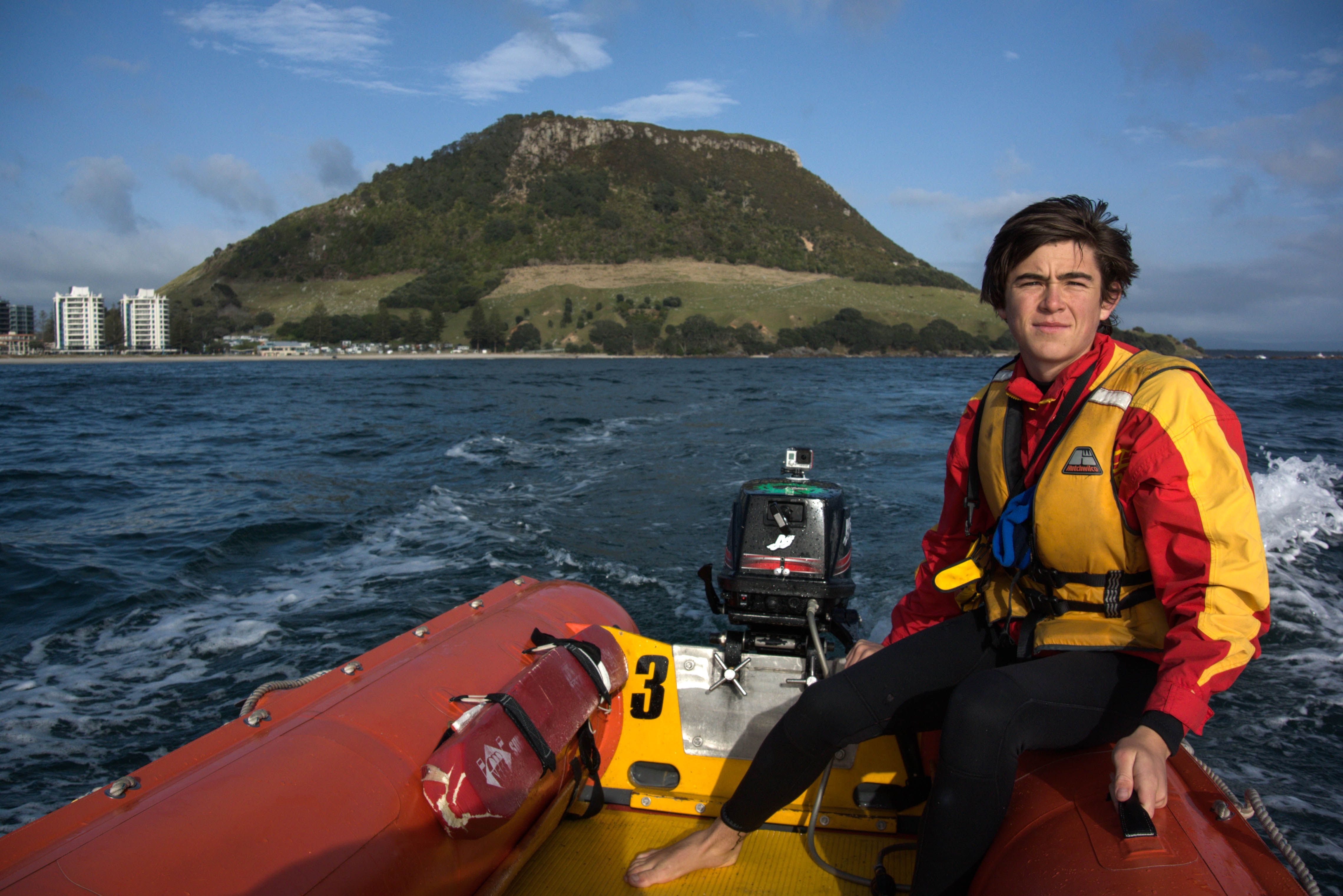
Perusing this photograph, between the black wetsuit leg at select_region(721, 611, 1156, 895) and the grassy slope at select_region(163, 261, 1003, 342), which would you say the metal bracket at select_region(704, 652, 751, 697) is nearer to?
the black wetsuit leg at select_region(721, 611, 1156, 895)

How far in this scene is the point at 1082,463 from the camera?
170 cm

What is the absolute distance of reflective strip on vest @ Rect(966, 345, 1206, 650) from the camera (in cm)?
166

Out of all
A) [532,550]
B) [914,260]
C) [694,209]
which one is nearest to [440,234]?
[694,209]

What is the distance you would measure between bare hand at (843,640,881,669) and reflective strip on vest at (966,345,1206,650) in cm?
50

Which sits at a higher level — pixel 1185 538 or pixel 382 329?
pixel 382 329

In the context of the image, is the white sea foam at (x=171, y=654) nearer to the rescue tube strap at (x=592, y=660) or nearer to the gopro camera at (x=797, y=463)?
the rescue tube strap at (x=592, y=660)

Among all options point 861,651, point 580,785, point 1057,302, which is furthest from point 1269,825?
point 580,785

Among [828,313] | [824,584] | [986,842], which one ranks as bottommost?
[986,842]

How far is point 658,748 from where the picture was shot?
8.73 feet

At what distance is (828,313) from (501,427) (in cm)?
7207

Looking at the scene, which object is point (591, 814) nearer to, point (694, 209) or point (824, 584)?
point (824, 584)

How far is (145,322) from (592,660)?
97168mm

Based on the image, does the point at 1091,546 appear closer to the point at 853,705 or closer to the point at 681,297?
the point at 853,705

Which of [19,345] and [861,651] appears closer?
[861,651]
